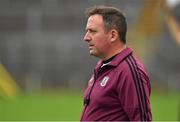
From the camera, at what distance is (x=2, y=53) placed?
23.3 m

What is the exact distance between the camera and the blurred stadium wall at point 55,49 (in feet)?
76.5

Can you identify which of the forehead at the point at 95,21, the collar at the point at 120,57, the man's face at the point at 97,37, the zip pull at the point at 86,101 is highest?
the forehead at the point at 95,21

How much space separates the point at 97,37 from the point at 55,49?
18.1 metres

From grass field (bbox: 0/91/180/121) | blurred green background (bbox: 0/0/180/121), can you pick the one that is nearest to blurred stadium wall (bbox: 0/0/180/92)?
blurred green background (bbox: 0/0/180/121)

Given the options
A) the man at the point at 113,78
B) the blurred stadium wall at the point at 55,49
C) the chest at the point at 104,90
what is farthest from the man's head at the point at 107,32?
the blurred stadium wall at the point at 55,49

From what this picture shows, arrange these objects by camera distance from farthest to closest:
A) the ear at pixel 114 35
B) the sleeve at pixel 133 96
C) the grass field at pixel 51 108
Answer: the grass field at pixel 51 108
the ear at pixel 114 35
the sleeve at pixel 133 96

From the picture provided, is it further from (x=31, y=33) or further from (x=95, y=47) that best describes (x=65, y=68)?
(x=95, y=47)

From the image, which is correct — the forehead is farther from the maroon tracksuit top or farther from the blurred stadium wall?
the blurred stadium wall

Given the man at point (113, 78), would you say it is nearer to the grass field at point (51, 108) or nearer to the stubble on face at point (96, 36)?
the stubble on face at point (96, 36)

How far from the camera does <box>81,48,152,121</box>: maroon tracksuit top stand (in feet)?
16.8

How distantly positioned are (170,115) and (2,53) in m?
9.90

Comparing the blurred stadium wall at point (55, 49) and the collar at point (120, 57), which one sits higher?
the collar at point (120, 57)

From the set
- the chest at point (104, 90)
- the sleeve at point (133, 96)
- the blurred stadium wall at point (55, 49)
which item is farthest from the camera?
the blurred stadium wall at point (55, 49)

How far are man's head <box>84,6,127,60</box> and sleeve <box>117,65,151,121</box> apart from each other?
1.02ft
